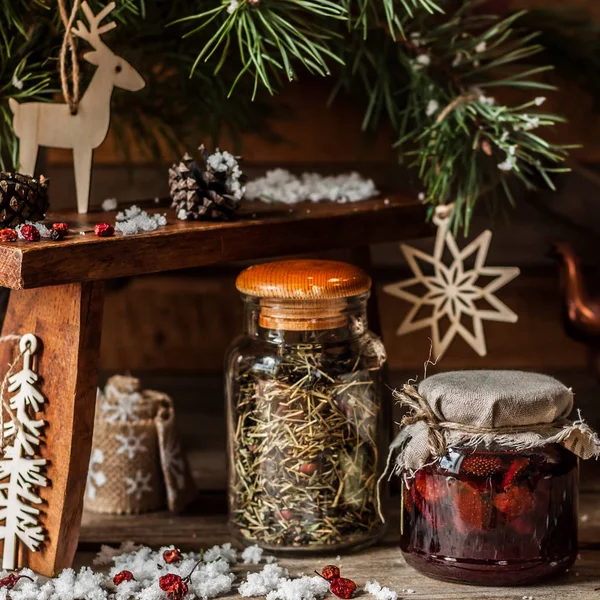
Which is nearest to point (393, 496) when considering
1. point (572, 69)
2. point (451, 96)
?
point (451, 96)

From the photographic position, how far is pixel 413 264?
1.21 meters

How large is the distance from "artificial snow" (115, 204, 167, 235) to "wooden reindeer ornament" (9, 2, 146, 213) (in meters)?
0.09

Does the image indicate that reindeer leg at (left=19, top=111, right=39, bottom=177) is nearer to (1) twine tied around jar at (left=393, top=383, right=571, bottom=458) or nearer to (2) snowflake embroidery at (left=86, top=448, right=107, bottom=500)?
(2) snowflake embroidery at (left=86, top=448, right=107, bottom=500)

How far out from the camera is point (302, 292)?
992 mm

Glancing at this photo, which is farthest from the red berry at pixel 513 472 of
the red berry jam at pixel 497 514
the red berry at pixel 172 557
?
the red berry at pixel 172 557

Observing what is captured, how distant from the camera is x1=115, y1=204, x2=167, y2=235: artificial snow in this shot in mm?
961

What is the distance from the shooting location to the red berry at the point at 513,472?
0.92 metres

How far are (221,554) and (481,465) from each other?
300 mm

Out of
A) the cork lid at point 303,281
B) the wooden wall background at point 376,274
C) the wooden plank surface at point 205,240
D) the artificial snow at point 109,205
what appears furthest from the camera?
the wooden wall background at point 376,274

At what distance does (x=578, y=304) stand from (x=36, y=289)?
628mm

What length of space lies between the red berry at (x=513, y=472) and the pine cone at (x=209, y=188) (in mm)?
390

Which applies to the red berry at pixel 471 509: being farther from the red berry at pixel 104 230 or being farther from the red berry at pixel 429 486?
the red berry at pixel 104 230

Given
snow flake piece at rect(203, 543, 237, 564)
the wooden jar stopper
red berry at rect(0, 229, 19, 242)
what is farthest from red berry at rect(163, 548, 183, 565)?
red berry at rect(0, 229, 19, 242)

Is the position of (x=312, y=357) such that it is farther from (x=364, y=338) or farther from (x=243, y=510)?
(x=243, y=510)
